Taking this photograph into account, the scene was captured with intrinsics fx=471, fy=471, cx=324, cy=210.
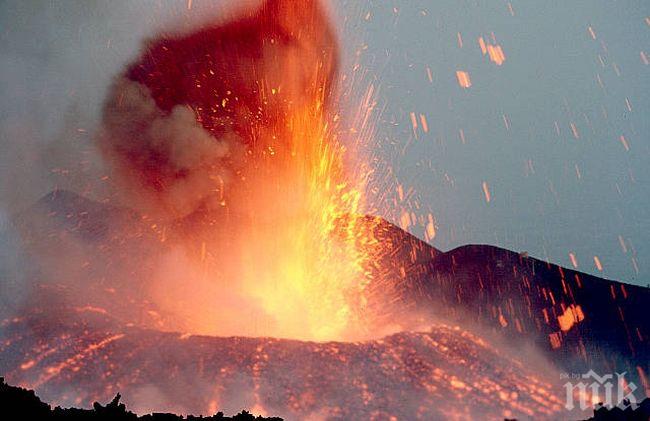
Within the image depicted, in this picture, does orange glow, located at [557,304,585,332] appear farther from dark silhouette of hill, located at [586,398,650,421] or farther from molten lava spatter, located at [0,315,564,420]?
dark silhouette of hill, located at [586,398,650,421]

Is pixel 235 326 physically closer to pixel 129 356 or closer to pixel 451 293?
pixel 129 356

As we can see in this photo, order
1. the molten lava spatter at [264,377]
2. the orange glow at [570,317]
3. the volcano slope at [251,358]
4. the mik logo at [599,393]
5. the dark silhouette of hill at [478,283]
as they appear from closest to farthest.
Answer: the molten lava spatter at [264,377]
the volcano slope at [251,358]
the mik logo at [599,393]
the dark silhouette of hill at [478,283]
the orange glow at [570,317]

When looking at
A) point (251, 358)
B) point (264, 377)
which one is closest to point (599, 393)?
point (264, 377)

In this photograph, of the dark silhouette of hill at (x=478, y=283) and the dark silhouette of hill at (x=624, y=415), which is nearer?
the dark silhouette of hill at (x=624, y=415)

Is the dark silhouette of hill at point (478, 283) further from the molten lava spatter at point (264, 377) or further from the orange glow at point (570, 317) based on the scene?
the molten lava spatter at point (264, 377)

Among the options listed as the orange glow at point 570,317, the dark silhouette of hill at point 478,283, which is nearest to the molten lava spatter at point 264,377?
the dark silhouette of hill at point 478,283

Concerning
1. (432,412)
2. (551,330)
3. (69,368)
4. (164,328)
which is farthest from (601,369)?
(69,368)

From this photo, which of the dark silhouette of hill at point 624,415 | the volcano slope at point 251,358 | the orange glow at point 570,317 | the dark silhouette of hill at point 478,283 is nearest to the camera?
the dark silhouette of hill at point 624,415

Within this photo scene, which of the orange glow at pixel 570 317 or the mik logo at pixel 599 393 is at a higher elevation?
the orange glow at pixel 570 317
